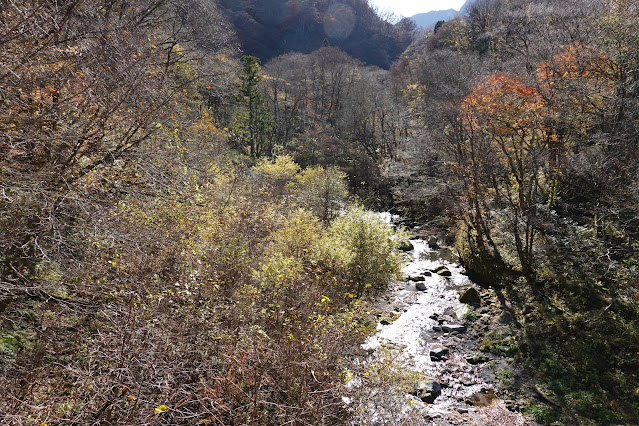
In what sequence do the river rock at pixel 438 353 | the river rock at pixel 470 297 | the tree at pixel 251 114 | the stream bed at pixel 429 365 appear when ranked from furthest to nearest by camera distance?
1. the tree at pixel 251 114
2. the river rock at pixel 470 297
3. the river rock at pixel 438 353
4. the stream bed at pixel 429 365

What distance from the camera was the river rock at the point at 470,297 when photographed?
11399 mm

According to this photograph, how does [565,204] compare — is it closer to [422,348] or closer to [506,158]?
[506,158]

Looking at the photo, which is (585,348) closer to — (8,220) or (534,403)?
(534,403)

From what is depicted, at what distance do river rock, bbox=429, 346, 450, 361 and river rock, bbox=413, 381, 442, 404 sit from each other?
47.5 inches

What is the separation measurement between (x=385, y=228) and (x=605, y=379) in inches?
274

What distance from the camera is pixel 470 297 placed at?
11508 mm

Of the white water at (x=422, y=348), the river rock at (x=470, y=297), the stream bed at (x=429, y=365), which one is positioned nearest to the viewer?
the white water at (x=422, y=348)

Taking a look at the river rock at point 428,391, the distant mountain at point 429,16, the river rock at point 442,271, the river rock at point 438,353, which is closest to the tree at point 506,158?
the river rock at point 442,271

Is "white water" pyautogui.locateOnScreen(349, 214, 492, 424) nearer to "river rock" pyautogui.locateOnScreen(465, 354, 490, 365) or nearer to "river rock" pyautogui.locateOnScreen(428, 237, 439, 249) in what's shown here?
"river rock" pyautogui.locateOnScreen(465, 354, 490, 365)

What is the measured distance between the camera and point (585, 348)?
815cm

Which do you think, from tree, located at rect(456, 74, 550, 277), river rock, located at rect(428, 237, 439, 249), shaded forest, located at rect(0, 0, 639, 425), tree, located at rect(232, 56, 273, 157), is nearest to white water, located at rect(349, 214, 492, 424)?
shaded forest, located at rect(0, 0, 639, 425)

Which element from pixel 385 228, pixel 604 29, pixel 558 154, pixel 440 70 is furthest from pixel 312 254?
pixel 440 70

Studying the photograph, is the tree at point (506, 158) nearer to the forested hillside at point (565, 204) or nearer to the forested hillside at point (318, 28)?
the forested hillside at point (565, 204)

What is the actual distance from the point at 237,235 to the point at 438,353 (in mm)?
6433
